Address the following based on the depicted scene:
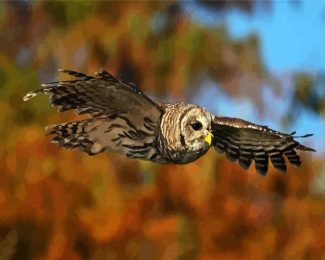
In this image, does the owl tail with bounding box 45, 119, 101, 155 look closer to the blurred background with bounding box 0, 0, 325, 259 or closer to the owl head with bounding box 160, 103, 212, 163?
the owl head with bounding box 160, 103, 212, 163

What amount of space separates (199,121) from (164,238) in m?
1.77

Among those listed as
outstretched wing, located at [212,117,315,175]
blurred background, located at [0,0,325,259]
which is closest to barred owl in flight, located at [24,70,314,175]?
outstretched wing, located at [212,117,315,175]

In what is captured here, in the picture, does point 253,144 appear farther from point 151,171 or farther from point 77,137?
point 151,171

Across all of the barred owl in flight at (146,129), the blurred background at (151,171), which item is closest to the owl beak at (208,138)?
the barred owl in flight at (146,129)

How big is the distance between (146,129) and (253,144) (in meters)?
0.10

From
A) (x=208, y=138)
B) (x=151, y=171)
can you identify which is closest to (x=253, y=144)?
(x=208, y=138)

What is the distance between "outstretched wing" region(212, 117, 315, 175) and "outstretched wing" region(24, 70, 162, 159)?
5 centimetres

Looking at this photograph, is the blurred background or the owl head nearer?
the owl head

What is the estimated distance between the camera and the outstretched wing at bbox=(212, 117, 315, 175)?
51 cm

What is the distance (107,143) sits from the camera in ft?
1.68

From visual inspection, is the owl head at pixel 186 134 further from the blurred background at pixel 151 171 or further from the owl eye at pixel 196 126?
the blurred background at pixel 151 171

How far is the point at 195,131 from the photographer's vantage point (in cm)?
46

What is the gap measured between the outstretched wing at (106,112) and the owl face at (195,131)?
0.03 m

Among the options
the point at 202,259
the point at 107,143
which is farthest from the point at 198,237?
the point at 107,143
